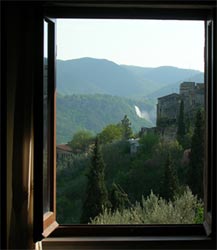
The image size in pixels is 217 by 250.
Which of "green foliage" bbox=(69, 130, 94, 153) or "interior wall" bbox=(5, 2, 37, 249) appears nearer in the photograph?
"interior wall" bbox=(5, 2, 37, 249)

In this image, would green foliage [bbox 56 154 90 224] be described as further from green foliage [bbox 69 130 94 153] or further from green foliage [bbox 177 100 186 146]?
green foliage [bbox 177 100 186 146]

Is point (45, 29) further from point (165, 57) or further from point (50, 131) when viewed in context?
point (165, 57)

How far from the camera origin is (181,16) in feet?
8.02

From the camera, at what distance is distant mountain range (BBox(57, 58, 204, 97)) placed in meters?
2.56

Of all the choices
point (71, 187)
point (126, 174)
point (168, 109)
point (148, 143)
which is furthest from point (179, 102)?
point (71, 187)

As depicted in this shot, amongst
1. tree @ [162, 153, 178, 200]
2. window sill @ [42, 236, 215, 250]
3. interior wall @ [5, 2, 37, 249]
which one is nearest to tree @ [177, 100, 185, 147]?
tree @ [162, 153, 178, 200]

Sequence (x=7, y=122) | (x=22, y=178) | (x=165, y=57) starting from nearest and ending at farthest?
(x=7, y=122) → (x=22, y=178) → (x=165, y=57)

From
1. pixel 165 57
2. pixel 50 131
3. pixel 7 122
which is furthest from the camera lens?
pixel 165 57

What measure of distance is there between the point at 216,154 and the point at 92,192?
2.56ft

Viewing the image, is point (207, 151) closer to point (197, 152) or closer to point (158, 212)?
point (197, 152)

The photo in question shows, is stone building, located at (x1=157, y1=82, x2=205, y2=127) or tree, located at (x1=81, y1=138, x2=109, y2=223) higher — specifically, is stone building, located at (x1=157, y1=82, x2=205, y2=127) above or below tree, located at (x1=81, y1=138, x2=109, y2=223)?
above

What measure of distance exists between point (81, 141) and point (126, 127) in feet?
0.93

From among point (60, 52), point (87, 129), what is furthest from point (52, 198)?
point (60, 52)

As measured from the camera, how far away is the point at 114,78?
2.60 meters
